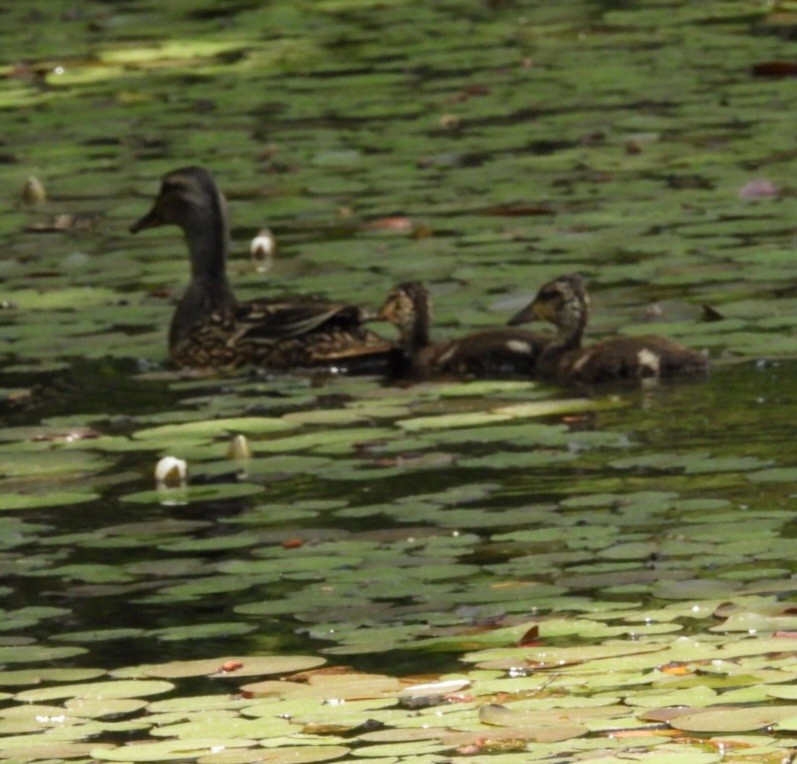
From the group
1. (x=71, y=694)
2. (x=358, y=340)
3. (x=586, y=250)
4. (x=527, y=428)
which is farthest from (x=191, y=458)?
(x=586, y=250)

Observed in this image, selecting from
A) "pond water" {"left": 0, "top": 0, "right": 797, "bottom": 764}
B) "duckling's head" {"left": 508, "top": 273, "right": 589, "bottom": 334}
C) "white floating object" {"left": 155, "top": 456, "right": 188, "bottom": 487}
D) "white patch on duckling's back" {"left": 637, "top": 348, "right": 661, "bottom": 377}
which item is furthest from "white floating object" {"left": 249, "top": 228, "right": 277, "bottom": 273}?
"white floating object" {"left": 155, "top": 456, "right": 188, "bottom": 487}

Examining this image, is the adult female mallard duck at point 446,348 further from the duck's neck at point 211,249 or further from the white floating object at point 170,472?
the white floating object at point 170,472

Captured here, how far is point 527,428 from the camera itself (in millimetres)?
7137

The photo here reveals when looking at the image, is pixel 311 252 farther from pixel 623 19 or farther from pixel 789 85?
pixel 623 19

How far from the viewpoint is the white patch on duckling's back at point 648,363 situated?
25.3 ft

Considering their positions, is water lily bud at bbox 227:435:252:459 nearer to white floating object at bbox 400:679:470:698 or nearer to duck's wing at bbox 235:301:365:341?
duck's wing at bbox 235:301:365:341

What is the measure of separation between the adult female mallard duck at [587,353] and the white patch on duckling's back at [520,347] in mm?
43

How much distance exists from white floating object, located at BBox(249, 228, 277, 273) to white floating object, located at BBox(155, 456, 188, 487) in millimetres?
3255

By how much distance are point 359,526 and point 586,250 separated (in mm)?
3516

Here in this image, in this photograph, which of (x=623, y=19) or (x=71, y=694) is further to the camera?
(x=623, y=19)

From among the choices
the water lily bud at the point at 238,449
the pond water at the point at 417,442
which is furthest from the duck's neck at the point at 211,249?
the water lily bud at the point at 238,449

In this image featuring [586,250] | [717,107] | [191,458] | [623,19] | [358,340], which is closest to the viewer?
[191,458]

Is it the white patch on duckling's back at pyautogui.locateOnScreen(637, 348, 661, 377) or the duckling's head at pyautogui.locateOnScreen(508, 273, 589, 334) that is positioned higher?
the duckling's head at pyautogui.locateOnScreen(508, 273, 589, 334)

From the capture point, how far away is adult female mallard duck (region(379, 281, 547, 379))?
7988mm
